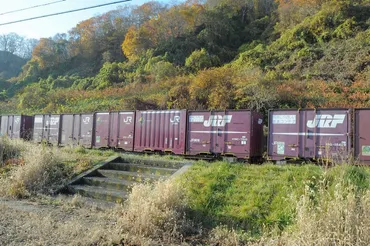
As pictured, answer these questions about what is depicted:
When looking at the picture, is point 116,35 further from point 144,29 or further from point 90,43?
point 144,29

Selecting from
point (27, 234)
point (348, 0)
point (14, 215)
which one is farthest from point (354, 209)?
point (348, 0)

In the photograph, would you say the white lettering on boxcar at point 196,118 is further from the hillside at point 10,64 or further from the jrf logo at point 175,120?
the hillside at point 10,64

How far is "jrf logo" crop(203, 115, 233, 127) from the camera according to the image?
13703 mm

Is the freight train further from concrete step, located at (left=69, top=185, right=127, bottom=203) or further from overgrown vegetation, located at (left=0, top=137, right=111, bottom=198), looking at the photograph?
concrete step, located at (left=69, top=185, right=127, bottom=203)

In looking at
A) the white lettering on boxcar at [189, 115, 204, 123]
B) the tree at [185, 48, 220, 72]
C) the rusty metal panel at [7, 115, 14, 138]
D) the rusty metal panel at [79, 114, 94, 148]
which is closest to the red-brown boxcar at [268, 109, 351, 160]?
the white lettering on boxcar at [189, 115, 204, 123]

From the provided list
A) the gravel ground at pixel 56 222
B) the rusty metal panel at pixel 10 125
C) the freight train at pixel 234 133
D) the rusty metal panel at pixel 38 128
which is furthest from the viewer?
the rusty metal panel at pixel 10 125

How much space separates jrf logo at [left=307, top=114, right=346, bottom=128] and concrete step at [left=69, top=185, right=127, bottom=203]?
729 centimetres

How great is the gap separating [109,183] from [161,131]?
5959 mm

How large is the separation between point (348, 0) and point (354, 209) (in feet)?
128

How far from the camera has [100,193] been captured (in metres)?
9.41

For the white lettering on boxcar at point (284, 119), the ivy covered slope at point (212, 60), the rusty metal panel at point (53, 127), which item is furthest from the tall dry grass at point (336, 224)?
the rusty metal panel at point (53, 127)

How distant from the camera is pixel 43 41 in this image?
72.6 meters

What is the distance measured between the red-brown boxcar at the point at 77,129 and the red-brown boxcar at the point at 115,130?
1.88ft

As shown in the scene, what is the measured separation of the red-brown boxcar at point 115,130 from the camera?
17134mm
